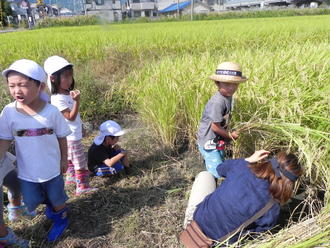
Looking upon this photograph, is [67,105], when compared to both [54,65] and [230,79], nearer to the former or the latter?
[54,65]

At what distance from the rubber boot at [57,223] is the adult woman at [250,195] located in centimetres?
93

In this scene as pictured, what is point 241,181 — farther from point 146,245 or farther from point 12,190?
point 12,190

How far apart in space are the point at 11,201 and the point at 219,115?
5.42 ft

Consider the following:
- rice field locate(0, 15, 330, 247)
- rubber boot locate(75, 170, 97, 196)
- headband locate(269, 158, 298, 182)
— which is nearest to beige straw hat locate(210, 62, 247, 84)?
rice field locate(0, 15, 330, 247)

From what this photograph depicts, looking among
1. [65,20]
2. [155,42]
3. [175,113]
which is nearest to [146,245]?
[175,113]

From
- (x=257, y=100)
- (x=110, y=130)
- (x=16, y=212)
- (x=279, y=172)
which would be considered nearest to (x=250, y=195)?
(x=279, y=172)

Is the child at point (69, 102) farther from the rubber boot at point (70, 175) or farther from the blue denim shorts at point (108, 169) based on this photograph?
the blue denim shorts at point (108, 169)

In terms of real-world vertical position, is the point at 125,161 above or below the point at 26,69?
below

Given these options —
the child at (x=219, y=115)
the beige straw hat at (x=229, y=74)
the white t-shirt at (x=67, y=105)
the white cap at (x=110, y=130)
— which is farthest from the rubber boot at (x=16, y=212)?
the beige straw hat at (x=229, y=74)

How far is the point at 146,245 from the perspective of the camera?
187 cm

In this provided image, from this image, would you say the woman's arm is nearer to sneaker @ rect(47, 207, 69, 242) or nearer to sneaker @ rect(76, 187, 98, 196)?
sneaker @ rect(47, 207, 69, 242)

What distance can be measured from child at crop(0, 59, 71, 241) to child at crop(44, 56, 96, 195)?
1.20 feet

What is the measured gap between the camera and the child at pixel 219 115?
2.15 m

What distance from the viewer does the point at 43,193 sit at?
1888mm
